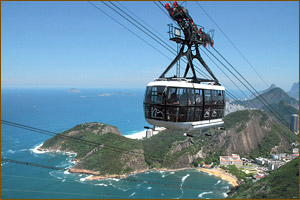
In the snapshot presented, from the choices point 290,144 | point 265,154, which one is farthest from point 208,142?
point 290,144

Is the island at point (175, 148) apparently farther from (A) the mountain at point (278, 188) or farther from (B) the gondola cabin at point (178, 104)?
(B) the gondola cabin at point (178, 104)

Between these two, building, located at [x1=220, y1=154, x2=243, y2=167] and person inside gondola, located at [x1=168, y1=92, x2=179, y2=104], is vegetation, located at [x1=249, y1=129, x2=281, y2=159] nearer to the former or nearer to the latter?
building, located at [x1=220, y1=154, x2=243, y2=167]

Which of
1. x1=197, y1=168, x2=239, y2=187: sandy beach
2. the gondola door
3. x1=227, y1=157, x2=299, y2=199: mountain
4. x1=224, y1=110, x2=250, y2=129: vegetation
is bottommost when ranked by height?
x1=197, y1=168, x2=239, y2=187: sandy beach

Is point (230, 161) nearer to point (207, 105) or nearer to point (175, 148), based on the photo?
point (175, 148)

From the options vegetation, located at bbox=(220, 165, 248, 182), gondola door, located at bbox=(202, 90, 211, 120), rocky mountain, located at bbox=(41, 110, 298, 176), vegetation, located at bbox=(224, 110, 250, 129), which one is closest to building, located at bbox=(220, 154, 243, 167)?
vegetation, located at bbox=(220, 165, 248, 182)

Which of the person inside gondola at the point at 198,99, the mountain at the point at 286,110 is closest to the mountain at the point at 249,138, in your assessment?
the person inside gondola at the point at 198,99

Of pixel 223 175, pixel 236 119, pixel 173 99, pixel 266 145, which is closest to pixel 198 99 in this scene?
pixel 173 99

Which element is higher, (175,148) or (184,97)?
(184,97)
